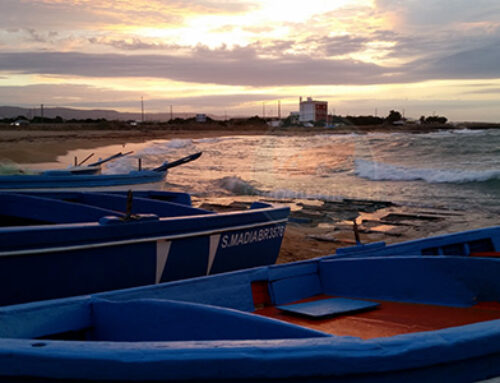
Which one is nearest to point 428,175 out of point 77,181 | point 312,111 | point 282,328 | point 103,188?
point 312,111

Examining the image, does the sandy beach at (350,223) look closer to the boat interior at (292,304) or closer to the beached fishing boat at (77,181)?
the beached fishing boat at (77,181)

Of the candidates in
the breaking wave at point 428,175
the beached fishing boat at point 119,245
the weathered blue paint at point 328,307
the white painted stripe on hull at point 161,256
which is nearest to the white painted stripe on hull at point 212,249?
the beached fishing boat at point 119,245

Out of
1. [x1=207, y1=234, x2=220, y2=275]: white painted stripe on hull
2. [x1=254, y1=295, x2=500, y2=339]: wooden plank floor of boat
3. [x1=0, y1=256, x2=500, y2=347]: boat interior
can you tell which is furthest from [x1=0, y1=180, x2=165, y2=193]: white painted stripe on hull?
[x1=254, y1=295, x2=500, y2=339]: wooden plank floor of boat

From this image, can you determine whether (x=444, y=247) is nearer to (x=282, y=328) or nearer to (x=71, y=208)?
(x=282, y=328)

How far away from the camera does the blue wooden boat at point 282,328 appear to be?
1.82 meters

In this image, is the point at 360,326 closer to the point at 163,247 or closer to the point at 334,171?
the point at 163,247

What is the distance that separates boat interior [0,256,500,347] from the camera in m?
2.70

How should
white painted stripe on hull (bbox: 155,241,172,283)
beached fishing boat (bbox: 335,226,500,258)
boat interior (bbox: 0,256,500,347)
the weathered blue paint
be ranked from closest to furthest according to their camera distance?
boat interior (bbox: 0,256,500,347), the weathered blue paint, beached fishing boat (bbox: 335,226,500,258), white painted stripe on hull (bbox: 155,241,172,283)

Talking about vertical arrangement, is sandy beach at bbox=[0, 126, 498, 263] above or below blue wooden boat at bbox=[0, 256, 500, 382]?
below

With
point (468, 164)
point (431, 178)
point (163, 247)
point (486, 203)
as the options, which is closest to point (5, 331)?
point (163, 247)

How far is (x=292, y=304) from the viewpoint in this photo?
409 cm

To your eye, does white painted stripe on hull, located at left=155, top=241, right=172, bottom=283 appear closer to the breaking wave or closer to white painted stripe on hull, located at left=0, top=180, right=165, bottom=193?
white painted stripe on hull, located at left=0, top=180, right=165, bottom=193

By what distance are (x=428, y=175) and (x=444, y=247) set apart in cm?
1770

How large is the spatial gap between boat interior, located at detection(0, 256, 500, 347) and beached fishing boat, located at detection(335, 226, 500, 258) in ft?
1.28
